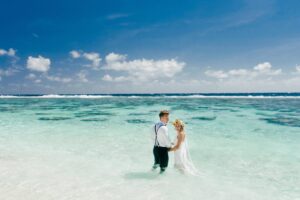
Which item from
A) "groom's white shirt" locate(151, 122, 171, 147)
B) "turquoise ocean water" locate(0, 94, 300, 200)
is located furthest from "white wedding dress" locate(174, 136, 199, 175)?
"groom's white shirt" locate(151, 122, 171, 147)

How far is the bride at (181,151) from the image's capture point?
742 centimetres

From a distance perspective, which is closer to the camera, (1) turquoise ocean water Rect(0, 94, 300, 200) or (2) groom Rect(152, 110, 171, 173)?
(1) turquoise ocean water Rect(0, 94, 300, 200)

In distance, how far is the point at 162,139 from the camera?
7.50m

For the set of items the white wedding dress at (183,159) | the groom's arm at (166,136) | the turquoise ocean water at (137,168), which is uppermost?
the groom's arm at (166,136)

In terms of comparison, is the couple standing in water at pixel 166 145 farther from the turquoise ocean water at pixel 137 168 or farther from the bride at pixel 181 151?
the turquoise ocean water at pixel 137 168

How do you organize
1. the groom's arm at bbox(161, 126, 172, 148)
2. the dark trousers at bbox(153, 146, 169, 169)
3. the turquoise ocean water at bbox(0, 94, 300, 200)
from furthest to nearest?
1. the dark trousers at bbox(153, 146, 169, 169)
2. the groom's arm at bbox(161, 126, 172, 148)
3. the turquoise ocean water at bbox(0, 94, 300, 200)

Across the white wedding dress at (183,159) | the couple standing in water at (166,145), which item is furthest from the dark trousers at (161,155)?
the white wedding dress at (183,159)

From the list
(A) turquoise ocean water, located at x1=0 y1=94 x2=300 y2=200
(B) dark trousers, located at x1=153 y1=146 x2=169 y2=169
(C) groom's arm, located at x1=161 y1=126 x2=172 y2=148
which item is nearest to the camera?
(A) turquoise ocean water, located at x1=0 y1=94 x2=300 y2=200

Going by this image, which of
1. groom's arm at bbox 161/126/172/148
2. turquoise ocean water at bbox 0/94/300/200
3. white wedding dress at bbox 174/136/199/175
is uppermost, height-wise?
groom's arm at bbox 161/126/172/148

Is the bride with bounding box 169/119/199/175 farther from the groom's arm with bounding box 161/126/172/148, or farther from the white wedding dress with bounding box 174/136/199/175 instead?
the groom's arm with bounding box 161/126/172/148

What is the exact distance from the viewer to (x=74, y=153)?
36.4 feet

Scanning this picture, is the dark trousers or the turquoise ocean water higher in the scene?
the dark trousers

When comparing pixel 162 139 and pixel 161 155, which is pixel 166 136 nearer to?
pixel 162 139

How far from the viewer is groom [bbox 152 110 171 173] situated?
736cm
